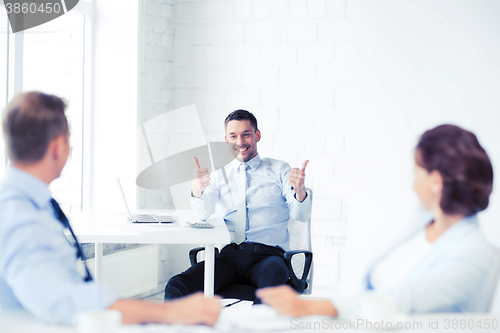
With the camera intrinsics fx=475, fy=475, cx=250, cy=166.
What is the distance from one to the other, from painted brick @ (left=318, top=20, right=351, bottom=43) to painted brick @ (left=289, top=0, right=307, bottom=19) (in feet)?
0.44

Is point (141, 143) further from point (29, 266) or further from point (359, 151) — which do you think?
point (29, 266)

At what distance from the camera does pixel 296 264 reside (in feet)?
7.39

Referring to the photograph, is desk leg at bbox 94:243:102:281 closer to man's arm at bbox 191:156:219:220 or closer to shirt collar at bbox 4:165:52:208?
man's arm at bbox 191:156:219:220

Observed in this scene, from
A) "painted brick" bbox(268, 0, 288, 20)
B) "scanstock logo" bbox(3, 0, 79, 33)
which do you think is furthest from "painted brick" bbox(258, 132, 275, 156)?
"scanstock logo" bbox(3, 0, 79, 33)

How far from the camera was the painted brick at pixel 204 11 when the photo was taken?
10.4 feet

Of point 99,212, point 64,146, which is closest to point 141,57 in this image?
point 99,212

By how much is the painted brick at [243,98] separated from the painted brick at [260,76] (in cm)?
5

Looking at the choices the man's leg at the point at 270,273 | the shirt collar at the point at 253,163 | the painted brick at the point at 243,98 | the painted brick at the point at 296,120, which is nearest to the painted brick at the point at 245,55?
the painted brick at the point at 243,98

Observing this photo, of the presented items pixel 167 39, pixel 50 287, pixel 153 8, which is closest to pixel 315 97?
pixel 167 39

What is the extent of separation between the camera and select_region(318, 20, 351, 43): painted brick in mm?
2996

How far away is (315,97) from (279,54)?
0.37 metres

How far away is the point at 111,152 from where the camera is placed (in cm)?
310

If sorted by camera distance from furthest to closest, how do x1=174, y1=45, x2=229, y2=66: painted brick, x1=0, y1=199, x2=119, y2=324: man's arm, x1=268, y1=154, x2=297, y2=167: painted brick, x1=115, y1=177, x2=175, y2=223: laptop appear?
x1=174, y1=45, x2=229, y2=66: painted brick → x1=268, y1=154, x2=297, y2=167: painted brick → x1=115, y1=177, x2=175, y2=223: laptop → x1=0, y1=199, x2=119, y2=324: man's arm

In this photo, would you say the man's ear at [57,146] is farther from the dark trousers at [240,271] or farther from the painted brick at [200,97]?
the painted brick at [200,97]
